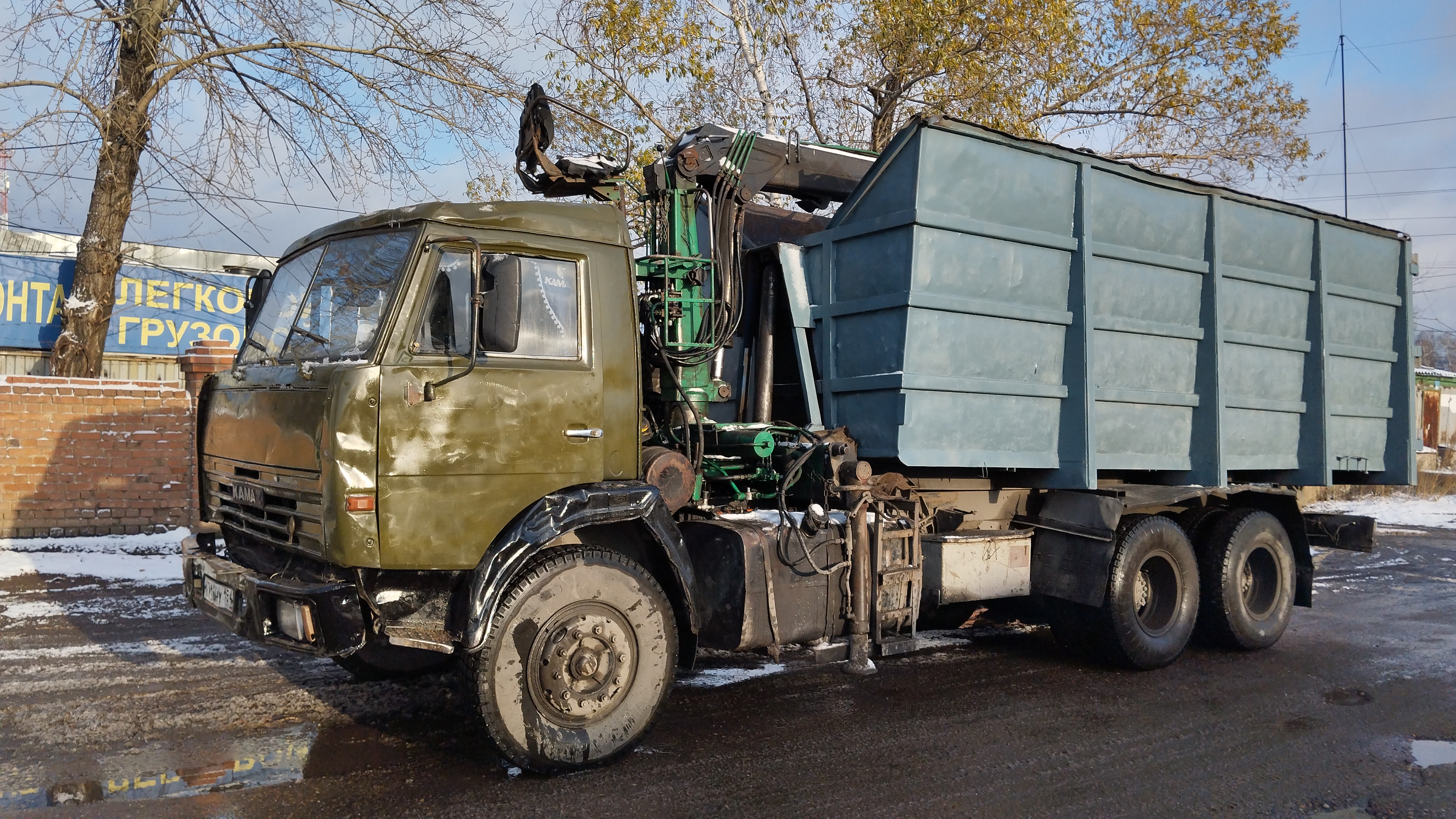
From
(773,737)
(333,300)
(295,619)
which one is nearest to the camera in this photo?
(295,619)

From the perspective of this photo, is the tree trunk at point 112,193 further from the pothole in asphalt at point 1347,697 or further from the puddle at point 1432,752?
the puddle at point 1432,752

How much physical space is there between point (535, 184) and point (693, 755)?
3413 mm

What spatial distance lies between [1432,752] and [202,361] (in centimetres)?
1152

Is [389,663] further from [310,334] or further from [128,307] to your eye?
[128,307]

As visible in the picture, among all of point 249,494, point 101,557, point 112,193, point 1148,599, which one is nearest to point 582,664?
point 249,494

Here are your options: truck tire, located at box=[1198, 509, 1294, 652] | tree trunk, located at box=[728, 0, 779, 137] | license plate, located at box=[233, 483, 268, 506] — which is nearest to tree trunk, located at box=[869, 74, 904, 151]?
tree trunk, located at box=[728, 0, 779, 137]

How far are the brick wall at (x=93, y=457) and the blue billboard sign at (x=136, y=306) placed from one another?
13.8 ft

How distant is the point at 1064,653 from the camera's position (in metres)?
7.20

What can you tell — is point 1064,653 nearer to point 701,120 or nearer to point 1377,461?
point 1377,461

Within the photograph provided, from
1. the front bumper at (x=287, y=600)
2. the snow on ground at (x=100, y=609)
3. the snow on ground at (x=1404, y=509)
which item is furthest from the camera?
the snow on ground at (x=1404, y=509)

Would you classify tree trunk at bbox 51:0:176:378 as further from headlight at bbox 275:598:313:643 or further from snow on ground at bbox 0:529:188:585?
headlight at bbox 275:598:313:643

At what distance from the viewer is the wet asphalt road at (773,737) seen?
4.11 meters

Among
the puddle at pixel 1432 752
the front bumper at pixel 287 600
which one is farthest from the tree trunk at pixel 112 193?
the puddle at pixel 1432 752

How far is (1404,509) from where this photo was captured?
1848 cm
